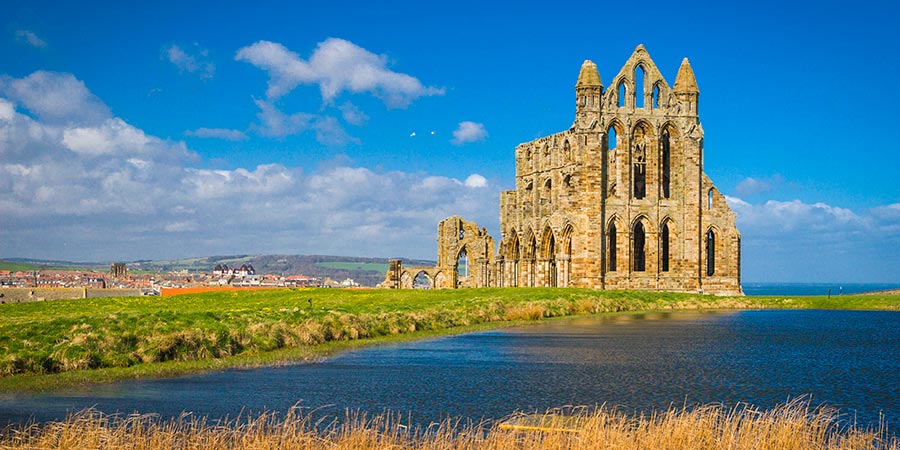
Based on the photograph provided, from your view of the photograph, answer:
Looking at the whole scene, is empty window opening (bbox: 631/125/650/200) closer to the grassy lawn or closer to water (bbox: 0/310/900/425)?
the grassy lawn

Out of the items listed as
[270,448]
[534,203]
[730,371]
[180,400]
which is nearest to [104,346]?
[180,400]

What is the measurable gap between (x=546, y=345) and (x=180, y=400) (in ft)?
48.7

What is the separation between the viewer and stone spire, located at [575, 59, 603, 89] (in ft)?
232

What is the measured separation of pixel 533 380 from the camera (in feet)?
72.3

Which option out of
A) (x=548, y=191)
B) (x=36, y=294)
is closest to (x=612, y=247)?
(x=548, y=191)

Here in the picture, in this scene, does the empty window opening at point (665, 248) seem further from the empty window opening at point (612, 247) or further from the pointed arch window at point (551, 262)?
the pointed arch window at point (551, 262)

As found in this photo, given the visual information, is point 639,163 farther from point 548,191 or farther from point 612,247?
point 548,191

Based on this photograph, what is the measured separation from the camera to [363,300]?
170 ft

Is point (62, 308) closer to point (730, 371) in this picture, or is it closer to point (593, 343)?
point (593, 343)

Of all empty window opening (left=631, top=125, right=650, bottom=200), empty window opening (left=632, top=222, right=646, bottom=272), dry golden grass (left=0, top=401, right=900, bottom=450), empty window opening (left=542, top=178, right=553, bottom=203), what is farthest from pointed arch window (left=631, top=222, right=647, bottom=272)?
dry golden grass (left=0, top=401, right=900, bottom=450)

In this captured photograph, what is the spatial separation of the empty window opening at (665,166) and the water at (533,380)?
38.9m

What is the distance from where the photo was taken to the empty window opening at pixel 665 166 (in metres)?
73.2

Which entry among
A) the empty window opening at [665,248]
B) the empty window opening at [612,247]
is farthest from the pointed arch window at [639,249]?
the empty window opening at [612,247]

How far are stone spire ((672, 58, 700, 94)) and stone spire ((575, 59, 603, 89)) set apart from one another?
6.89m
